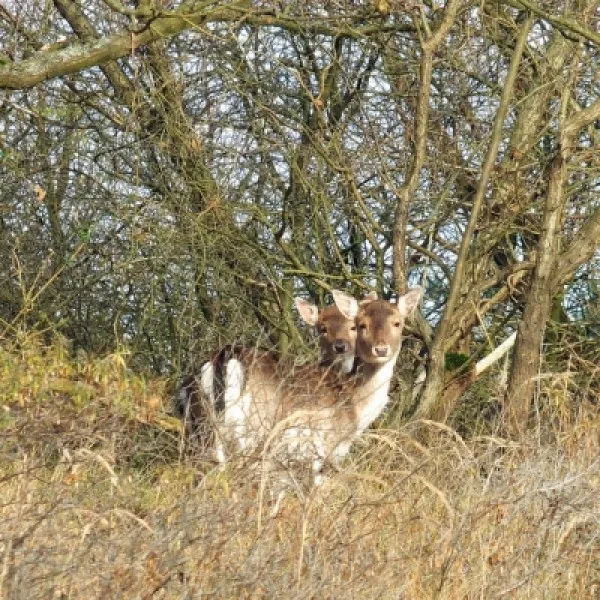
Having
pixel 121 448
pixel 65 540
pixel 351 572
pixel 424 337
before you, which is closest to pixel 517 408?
pixel 424 337

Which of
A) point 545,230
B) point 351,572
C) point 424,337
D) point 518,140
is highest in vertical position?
point 518,140

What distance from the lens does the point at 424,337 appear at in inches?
389

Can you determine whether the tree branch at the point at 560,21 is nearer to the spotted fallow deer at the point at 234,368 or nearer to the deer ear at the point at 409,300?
the deer ear at the point at 409,300

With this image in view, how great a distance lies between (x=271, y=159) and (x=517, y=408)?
2.93 m

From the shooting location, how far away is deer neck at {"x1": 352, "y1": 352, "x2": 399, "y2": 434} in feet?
29.7

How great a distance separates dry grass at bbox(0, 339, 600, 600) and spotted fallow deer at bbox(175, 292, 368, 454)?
1064mm

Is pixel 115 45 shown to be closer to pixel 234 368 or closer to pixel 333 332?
pixel 234 368

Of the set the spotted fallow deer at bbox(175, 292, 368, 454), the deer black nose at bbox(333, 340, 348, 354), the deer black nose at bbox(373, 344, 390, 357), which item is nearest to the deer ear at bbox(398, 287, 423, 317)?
the deer black nose at bbox(373, 344, 390, 357)

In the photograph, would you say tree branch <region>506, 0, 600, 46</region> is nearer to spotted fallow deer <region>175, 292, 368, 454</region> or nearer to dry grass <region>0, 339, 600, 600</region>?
spotted fallow deer <region>175, 292, 368, 454</region>

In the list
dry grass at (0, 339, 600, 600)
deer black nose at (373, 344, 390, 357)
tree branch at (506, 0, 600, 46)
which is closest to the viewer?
dry grass at (0, 339, 600, 600)

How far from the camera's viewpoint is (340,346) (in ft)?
31.9

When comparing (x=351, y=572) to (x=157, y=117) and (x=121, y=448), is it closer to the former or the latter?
(x=121, y=448)

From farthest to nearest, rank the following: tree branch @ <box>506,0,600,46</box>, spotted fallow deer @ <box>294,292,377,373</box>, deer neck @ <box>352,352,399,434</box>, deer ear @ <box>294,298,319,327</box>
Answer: deer ear @ <box>294,298,319,327</box> → spotted fallow deer @ <box>294,292,377,373</box> → deer neck @ <box>352,352,399,434</box> → tree branch @ <box>506,0,600,46</box>

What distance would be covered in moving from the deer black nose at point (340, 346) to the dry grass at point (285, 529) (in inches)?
90.4
